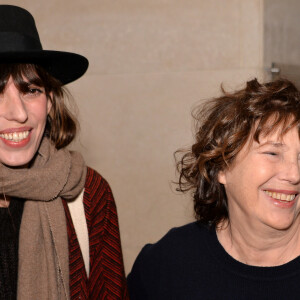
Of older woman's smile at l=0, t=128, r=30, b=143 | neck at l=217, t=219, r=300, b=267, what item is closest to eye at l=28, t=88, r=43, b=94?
older woman's smile at l=0, t=128, r=30, b=143

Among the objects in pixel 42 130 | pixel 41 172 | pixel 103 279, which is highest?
pixel 42 130

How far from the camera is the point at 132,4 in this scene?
3.24 metres

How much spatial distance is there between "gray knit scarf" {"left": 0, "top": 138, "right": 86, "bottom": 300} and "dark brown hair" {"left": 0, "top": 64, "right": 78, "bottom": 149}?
0.28ft

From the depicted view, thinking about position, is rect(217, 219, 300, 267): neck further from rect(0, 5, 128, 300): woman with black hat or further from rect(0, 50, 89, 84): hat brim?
rect(0, 50, 89, 84): hat brim

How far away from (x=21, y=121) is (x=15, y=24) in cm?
35

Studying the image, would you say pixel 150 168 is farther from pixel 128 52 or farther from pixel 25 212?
pixel 25 212

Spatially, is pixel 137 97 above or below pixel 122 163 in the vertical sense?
A: above

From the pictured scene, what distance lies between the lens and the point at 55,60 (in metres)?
2.18

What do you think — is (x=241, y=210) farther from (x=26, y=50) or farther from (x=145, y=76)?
(x=145, y=76)

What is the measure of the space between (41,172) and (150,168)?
4.09 feet

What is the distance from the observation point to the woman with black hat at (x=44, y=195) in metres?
2.05

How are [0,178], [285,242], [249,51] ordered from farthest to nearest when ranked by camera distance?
[249,51], [0,178], [285,242]

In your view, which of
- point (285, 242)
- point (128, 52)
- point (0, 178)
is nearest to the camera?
point (285, 242)

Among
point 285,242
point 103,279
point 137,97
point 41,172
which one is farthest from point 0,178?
point 137,97
